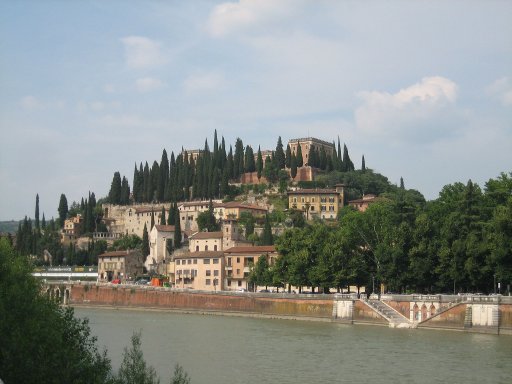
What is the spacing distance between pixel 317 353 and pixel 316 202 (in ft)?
252

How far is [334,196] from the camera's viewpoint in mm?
115125

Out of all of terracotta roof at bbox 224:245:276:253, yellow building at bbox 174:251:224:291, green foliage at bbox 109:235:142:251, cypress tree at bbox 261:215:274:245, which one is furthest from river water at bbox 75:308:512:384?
green foliage at bbox 109:235:142:251

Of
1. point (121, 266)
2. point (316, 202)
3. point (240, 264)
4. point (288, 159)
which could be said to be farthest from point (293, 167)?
point (240, 264)

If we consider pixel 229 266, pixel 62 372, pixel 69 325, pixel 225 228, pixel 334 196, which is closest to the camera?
pixel 62 372

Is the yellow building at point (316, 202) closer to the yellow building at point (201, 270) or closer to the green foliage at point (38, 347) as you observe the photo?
the yellow building at point (201, 270)

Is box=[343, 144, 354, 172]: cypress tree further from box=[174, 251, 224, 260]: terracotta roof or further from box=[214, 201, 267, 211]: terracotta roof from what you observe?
box=[174, 251, 224, 260]: terracotta roof

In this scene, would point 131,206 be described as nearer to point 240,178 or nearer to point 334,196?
point 240,178

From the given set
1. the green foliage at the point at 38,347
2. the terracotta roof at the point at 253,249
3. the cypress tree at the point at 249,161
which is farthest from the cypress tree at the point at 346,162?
the green foliage at the point at 38,347

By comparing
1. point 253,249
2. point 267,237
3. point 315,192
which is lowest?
point 253,249

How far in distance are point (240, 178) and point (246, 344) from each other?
275ft

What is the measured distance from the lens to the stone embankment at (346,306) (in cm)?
4600

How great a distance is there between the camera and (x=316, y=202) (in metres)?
115

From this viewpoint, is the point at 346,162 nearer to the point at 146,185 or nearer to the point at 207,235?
the point at 146,185

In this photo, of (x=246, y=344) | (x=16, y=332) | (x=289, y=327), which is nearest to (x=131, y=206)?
(x=289, y=327)
